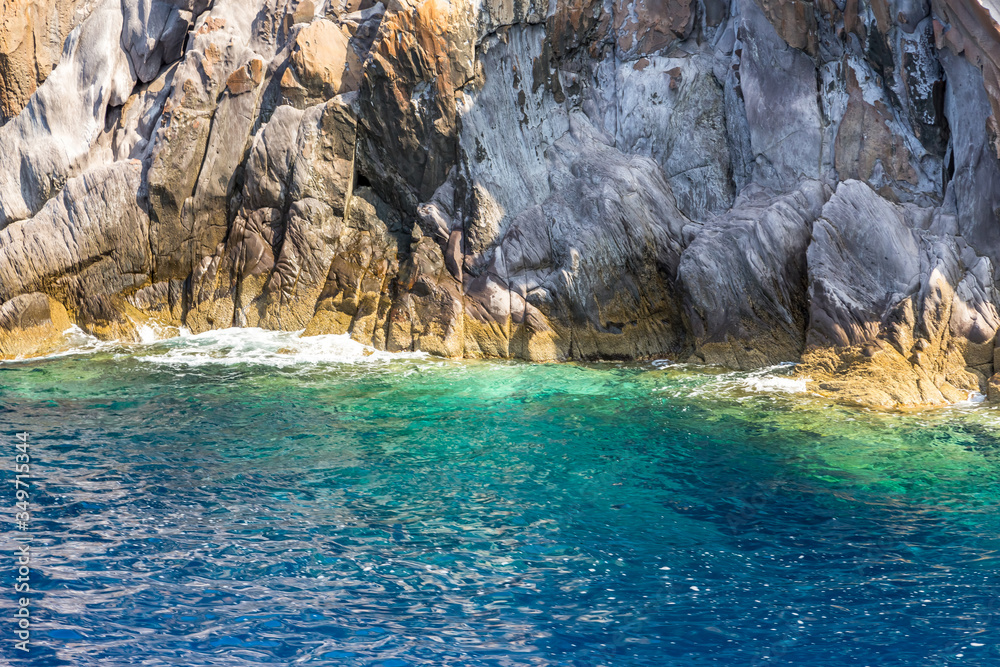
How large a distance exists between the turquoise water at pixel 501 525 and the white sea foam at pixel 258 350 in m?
1.28

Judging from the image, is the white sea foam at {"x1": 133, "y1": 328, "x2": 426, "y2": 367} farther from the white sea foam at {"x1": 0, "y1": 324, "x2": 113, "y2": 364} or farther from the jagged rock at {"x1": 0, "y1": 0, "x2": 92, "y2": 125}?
the jagged rock at {"x1": 0, "y1": 0, "x2": 92, "y2": 125}

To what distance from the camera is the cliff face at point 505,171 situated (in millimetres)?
12109

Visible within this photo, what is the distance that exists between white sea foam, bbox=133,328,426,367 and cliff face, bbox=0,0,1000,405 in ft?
1.21

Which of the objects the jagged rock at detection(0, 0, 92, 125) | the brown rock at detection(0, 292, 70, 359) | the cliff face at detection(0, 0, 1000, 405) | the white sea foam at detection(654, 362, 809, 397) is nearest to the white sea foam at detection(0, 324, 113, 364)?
the brown rock at detection(0, 292, 70, 359)

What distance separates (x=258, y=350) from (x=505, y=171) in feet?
16.5

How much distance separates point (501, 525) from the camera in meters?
7.10

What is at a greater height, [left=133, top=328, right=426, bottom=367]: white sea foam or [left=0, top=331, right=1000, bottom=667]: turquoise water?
[left=133, top=328, right=426, bottom=367]: white sea foam

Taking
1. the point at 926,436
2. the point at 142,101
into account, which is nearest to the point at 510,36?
the point at 142,101

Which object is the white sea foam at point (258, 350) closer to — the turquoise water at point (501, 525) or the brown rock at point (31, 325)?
the turquoise water at point (501, 525)

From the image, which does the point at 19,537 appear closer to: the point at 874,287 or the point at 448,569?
the point at 448,569

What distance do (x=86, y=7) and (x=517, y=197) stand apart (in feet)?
32.3

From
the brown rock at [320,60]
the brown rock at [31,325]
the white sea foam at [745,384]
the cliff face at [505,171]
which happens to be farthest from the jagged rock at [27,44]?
the white sea foam at [745,384]

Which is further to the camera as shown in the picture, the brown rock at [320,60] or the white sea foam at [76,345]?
the brown rock at [320,60]

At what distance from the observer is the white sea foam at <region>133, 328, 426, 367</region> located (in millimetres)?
12711
